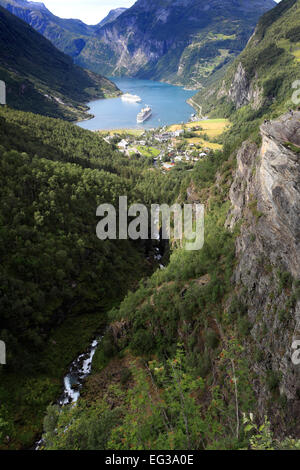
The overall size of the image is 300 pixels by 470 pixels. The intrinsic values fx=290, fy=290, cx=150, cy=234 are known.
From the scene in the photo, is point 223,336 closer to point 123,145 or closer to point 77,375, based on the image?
point 77,375

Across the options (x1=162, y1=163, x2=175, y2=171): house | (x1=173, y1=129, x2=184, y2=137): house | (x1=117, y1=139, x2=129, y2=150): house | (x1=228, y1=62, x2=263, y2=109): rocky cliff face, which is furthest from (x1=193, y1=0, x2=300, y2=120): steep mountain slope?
(x1=117, y1=139, x2=129, y2=150): house

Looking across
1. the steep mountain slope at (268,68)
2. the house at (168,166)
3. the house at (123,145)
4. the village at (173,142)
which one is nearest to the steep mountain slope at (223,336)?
the house at (168,166)

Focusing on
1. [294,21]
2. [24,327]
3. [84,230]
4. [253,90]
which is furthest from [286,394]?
[294,21]

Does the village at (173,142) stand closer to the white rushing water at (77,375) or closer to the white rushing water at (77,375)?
the white rushing water at (77,375)

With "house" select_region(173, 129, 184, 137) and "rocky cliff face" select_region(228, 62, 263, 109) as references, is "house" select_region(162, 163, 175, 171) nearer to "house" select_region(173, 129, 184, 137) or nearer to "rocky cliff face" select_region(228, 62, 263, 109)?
"house" select_region(173, 129, 184, 137)

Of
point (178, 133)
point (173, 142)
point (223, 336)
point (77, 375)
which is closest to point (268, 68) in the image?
point (178, 133)

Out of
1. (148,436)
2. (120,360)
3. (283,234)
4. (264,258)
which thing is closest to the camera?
(148,436)
